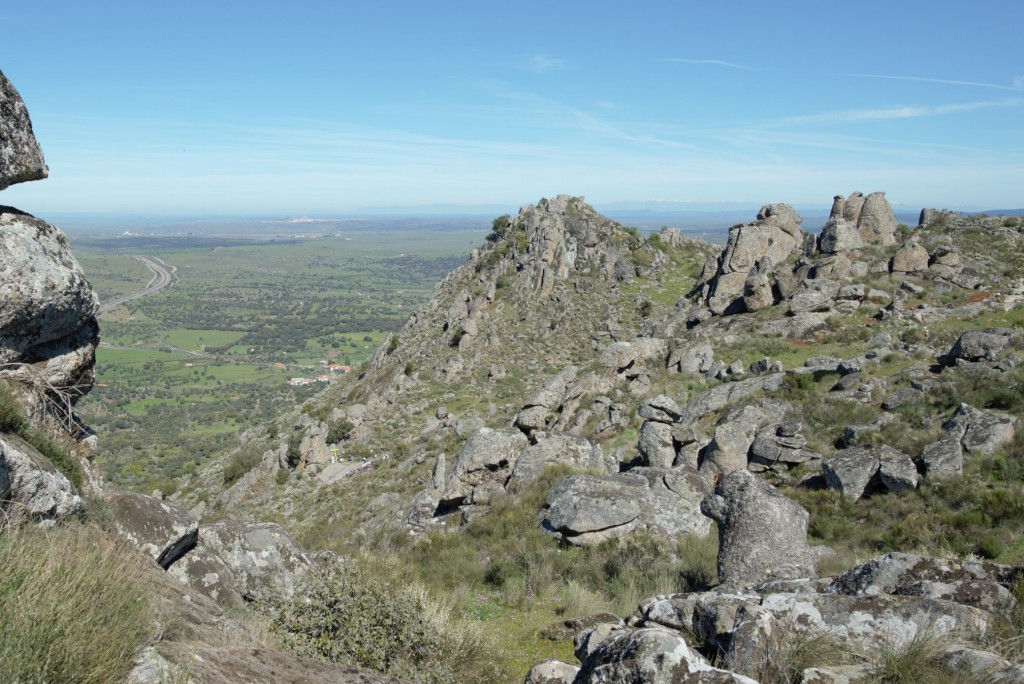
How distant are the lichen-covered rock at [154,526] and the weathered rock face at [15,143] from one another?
3.81 m

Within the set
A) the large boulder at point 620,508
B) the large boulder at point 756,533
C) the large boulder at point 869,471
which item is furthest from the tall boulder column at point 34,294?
the large boulder at point 869,471

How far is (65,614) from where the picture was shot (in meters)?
3.67

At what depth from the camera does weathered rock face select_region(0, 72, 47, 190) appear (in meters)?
6.57

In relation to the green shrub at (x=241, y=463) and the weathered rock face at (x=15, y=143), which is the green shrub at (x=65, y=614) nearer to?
the weathered rock face at (x=15, y=143)

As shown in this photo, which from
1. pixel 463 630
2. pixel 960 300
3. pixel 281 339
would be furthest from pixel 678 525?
pixel 281 339

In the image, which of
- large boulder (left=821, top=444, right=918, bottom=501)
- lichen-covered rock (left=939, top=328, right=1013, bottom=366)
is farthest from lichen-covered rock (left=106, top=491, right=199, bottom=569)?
lichen-covered rock (left=939, top=328, right=1013, bottom=366)

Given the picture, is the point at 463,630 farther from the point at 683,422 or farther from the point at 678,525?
the point at 683,422

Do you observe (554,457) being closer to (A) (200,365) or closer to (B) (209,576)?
(B) (209,576)

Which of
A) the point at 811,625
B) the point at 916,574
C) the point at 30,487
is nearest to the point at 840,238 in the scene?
the point at 916,574

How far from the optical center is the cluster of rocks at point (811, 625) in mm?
4418

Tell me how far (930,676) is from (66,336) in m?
9.43

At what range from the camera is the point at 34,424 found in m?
6.84

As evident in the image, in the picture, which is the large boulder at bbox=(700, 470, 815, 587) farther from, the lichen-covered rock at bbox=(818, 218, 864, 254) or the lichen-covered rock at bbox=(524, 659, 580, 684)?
the lichen-covered rock at bbox=(818, 218, 864, 254)

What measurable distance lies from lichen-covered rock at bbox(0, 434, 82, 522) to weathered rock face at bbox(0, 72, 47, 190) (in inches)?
116
